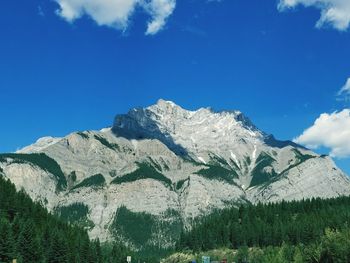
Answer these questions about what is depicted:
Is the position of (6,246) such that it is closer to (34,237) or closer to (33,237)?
(33,237)

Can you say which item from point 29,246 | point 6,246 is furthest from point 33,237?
point 6,246

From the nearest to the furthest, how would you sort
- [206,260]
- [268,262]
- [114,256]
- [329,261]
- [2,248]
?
1. [206,260]
2. [2,248]
3. [329,261]
4. [268,262]
5. [114,256]

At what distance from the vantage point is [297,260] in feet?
476

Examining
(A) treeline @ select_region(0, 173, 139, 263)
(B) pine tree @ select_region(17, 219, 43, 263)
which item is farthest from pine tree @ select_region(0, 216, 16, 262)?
(B) pine tree @ select_region(17, 219, 43, 263)

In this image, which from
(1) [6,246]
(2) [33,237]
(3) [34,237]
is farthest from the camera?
(3) [34,237]

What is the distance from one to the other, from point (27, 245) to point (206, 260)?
4273 cm

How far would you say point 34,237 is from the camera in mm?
134375

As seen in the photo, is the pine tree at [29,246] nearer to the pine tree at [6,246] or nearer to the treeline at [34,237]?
the treeline at [34,237]

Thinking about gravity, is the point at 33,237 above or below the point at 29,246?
above

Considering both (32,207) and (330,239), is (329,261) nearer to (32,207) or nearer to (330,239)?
(330,239)

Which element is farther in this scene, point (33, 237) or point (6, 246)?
point (33, 237)

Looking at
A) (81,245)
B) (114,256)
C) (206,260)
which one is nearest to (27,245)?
(81,245)

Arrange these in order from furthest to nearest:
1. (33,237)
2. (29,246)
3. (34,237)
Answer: (34,237) < (33,237) < (29,246)

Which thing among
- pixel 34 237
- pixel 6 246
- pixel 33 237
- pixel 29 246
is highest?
pixel 34 237
